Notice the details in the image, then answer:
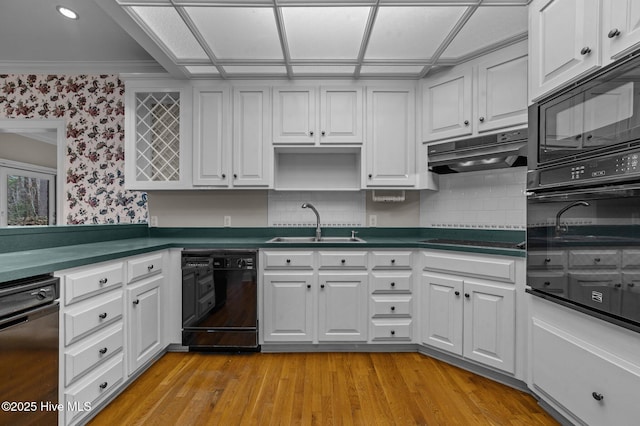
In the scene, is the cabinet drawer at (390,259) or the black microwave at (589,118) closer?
the black microwave at (589,118)

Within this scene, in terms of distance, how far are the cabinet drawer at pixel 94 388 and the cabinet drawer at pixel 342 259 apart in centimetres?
144

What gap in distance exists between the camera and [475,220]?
255 centimetres

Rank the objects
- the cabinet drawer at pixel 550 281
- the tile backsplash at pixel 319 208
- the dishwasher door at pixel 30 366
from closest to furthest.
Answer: the dishwasher door at pixel 30 366 → the cabinet drawer at pixel 550 281 → the tile backsplash at pixel 319 208

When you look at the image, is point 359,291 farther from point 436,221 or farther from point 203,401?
point 203,401

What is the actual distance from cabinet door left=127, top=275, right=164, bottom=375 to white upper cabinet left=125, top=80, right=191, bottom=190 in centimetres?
95

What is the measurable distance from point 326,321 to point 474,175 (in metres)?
1.76

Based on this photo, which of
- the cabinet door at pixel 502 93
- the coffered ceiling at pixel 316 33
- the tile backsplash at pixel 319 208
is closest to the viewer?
the coffered ceiling at pixel 316 33

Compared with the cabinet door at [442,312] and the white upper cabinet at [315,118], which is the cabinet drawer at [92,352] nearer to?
the white upper cabinet at [315,118]

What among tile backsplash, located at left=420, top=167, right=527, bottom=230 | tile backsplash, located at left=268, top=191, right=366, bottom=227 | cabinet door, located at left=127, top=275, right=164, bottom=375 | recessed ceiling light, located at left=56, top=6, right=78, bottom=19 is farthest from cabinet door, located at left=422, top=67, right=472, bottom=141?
recessed ceiling light, located at left=56, top=6, right=78, bottom=19

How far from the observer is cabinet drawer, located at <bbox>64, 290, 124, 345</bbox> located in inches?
56.0

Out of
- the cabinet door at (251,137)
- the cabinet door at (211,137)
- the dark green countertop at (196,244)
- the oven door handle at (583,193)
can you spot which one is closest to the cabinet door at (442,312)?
the dark green countertop at (196,244)

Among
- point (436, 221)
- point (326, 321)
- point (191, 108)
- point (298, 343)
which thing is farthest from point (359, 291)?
point (191, 108)

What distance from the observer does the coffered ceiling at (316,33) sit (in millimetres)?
1774

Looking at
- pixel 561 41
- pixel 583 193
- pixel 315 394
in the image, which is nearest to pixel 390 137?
pixel 561 41
